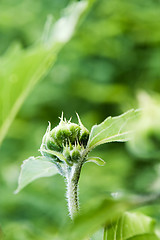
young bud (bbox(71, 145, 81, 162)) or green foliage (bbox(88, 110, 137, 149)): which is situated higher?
green foliage (bbox(88, 110, 137, 149))

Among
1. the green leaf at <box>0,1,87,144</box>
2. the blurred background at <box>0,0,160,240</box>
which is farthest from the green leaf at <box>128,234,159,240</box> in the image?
the blurred background at <box>0,0,160,240</box>

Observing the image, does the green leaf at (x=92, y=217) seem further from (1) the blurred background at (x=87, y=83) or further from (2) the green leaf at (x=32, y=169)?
(1) the blurred background at (x=87, y=83)

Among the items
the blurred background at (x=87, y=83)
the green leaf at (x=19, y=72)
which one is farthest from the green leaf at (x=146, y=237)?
the blurred background at (x=87, y=83)

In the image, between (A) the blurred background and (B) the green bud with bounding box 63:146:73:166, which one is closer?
(B) the green bud with bounding box 63:146:73:166

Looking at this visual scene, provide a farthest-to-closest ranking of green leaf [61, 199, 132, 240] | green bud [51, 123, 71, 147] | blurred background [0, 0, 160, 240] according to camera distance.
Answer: blurred background [0, 0, 160, 240]
green bud [51, 123, 71, 147]
green leaf [61, 199, 132, 240]

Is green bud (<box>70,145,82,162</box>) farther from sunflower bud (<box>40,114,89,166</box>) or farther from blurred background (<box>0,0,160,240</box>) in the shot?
blurred background (<box>0,0,160,240</box>)

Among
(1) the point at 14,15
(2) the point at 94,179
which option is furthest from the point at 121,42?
(2) the point at 94,179

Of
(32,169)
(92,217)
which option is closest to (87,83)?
(32,169)
